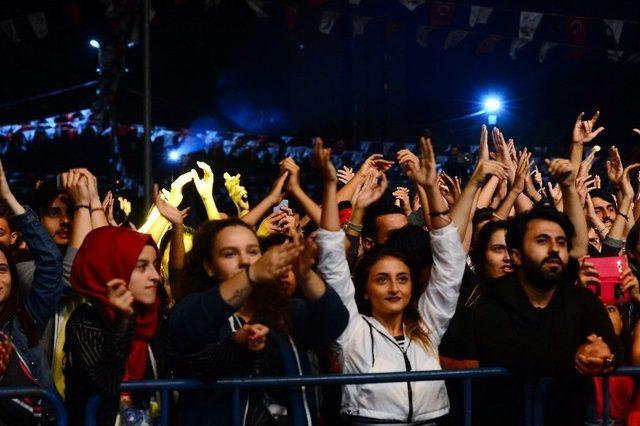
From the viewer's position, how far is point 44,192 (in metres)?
6.07

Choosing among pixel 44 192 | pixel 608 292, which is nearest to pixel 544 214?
pixel 608 292

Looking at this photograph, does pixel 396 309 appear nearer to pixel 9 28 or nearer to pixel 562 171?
pixel 562 171

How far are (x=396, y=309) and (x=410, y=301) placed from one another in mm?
143

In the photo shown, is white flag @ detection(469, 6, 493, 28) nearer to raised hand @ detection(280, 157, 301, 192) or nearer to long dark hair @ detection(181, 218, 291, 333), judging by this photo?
raised hand @ detection(280, 157, 301, 192)

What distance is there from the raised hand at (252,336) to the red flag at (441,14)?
39.1 feet

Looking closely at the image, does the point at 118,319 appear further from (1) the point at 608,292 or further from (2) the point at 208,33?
(2) the point at 208,33

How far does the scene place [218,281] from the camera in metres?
4.75

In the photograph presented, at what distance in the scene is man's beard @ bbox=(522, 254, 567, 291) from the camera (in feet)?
16.9

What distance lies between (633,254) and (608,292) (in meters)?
1.34

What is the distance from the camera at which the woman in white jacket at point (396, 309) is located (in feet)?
15.8

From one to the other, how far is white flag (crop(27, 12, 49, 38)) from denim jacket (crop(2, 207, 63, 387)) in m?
8.44

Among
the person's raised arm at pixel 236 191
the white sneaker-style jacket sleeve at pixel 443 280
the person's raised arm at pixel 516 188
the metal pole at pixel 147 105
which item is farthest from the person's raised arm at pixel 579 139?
the metal pole at pixel 147 105

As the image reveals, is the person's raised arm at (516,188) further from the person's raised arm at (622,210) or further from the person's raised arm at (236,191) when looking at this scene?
the person's raised arm at (236,191)

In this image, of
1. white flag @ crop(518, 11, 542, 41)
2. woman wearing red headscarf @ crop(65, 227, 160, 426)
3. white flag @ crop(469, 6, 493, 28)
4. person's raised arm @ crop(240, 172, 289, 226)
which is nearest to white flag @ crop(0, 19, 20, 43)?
white flag @ crop(469, 6, 493, 28)
